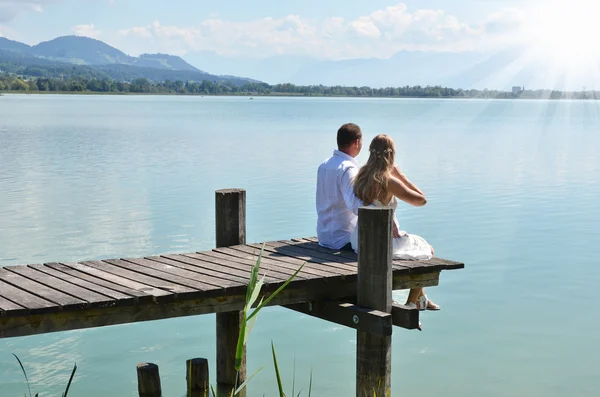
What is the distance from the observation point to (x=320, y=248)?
7.81 metres

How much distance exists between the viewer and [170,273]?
22.2 feet

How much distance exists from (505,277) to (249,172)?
585 inches

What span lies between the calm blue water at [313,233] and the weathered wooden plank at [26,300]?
9.09 ft

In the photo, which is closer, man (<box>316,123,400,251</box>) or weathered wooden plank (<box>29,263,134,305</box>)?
weathered wooden plank (<box>29,263,134,305</box>)

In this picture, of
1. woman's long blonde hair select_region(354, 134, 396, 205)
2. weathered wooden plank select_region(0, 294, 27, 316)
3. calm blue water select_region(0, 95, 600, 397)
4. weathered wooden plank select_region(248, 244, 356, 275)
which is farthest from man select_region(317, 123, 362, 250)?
weathered wooden plank select_region(0, 294, 27, 316)

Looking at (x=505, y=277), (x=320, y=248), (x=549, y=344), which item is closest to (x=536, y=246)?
(x=505, y=277)

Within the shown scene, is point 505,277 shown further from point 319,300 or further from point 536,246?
point 319,300

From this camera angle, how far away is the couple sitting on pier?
7168 mm

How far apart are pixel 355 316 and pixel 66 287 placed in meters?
2.13

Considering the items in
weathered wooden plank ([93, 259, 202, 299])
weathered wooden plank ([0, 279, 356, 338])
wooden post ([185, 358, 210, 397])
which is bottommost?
wooden post ([185, 358, 210, 397])

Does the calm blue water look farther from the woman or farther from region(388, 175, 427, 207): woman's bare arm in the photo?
region(388, 175, 427, 207): woman's bare arm

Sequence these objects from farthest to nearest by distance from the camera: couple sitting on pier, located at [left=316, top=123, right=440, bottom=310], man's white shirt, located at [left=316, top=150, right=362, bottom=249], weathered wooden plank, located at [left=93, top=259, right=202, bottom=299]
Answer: man's white shirt, located at [left=316, top=150, right=362, bottom=249]
couple sitting on pier, located at [left=316, top=123, right=440, bottom=310]
weathered wooden plank, located at [left=93, top=259, right=202, bottom=299]

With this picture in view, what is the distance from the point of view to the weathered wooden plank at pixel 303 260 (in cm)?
679

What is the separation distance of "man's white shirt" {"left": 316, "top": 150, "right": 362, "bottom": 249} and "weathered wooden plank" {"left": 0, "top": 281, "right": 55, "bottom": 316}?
2.72 meters
